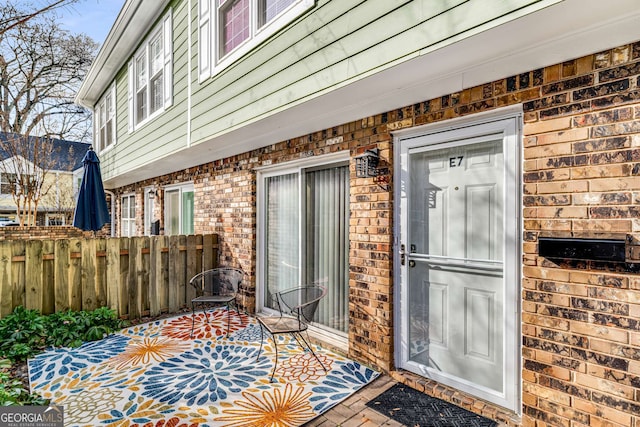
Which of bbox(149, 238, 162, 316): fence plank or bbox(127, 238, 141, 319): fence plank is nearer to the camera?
bbox(127, 238, 141, 319): fence plank

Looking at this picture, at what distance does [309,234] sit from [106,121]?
8.35 metres

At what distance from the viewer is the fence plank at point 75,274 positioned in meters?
4.27

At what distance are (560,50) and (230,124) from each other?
3287 mm

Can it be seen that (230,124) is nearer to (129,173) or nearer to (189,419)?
(189,419)

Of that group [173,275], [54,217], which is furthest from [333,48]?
[54,217]

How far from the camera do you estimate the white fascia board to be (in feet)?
19.2

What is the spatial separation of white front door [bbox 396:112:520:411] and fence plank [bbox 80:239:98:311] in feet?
13.1

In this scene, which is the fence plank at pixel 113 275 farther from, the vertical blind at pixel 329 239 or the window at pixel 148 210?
the window at pixel 148 210

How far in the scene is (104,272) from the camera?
452cm

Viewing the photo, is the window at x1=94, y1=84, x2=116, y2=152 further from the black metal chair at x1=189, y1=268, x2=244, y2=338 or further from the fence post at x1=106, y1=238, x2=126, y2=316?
the black metal chair at x1=189, y1=268, x2=244, y2=338

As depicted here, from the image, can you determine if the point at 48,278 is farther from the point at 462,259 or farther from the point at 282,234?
the point at 462,259

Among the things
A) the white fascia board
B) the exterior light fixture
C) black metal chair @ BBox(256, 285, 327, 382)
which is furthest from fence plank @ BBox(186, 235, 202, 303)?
the white fascia board

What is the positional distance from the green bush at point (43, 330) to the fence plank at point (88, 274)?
167mm

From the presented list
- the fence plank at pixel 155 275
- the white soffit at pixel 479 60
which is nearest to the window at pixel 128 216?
the fence plank at pixel 155 275
